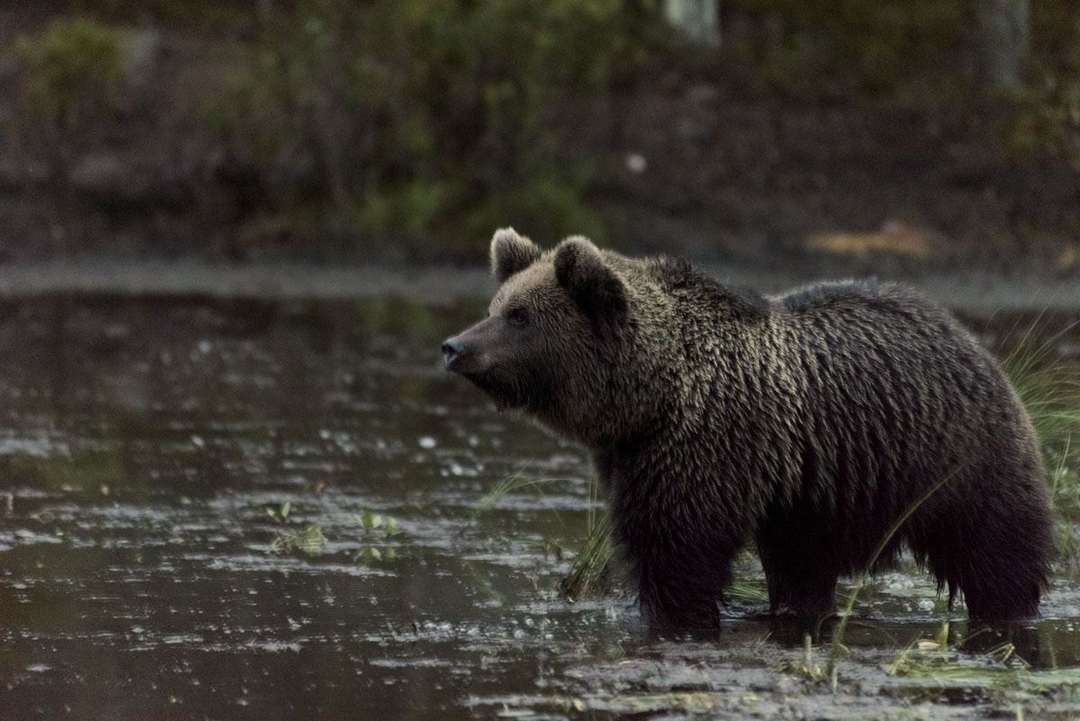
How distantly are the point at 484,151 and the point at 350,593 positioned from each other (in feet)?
41.1

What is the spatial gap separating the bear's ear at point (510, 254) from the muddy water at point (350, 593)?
53.4 inches

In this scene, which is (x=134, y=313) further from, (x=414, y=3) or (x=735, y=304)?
(x=735, y=304)

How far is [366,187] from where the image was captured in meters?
20.4

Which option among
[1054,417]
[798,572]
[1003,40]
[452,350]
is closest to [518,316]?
[452,350]

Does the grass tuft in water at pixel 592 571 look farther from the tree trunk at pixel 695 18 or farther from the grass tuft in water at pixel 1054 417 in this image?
the tree trunk at pixel 695 18

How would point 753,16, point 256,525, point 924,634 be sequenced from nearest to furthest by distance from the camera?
point 924,634 < point 256,525 < point 753,16

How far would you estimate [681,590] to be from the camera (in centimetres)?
753

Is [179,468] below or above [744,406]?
below

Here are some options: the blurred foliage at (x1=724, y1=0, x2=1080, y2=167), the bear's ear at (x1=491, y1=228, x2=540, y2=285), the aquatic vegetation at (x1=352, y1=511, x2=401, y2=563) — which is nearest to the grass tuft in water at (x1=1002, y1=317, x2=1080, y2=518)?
the bear's ear at (x1=491, y1=228, x2=540, y2=285)

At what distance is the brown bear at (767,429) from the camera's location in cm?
763

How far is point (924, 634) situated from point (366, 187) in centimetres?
1344

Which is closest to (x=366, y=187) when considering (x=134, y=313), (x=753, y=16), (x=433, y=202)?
(x=433, y=202)

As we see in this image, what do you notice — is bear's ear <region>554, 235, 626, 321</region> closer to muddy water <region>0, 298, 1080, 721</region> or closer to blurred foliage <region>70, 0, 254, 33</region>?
muddy water <region>0, 298, 1080, 721</region>

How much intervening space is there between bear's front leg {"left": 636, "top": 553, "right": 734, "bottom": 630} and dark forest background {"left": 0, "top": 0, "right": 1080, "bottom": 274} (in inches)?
462
